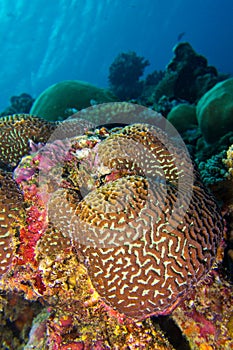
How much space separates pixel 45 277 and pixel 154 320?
115 centimetres

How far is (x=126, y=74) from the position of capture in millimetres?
17500

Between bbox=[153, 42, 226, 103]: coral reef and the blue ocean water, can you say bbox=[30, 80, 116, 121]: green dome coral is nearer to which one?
bbox=[153, 42, 226, 103]: coral reef

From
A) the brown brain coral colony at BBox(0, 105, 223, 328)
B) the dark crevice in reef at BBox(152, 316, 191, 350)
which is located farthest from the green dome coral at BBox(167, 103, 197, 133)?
the dark crevice in reef at BBox(152, 316, 191, 350)

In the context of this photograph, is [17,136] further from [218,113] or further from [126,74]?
[126,74]

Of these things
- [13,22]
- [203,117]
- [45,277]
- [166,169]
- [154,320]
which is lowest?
[154,320]

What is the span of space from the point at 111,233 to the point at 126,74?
676 inches

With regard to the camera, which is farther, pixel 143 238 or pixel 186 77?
pixel 186 77

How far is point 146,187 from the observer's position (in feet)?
7.40

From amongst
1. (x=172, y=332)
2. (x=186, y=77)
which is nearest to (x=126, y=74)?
(x=186, y=77)

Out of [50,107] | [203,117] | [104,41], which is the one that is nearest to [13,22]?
[104,41]

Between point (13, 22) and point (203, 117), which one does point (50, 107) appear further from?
point (13, 22)

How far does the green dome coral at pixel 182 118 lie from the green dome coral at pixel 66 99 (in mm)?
2358

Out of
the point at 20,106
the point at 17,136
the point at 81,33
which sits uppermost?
the point at 81,33

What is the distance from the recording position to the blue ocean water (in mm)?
41812
